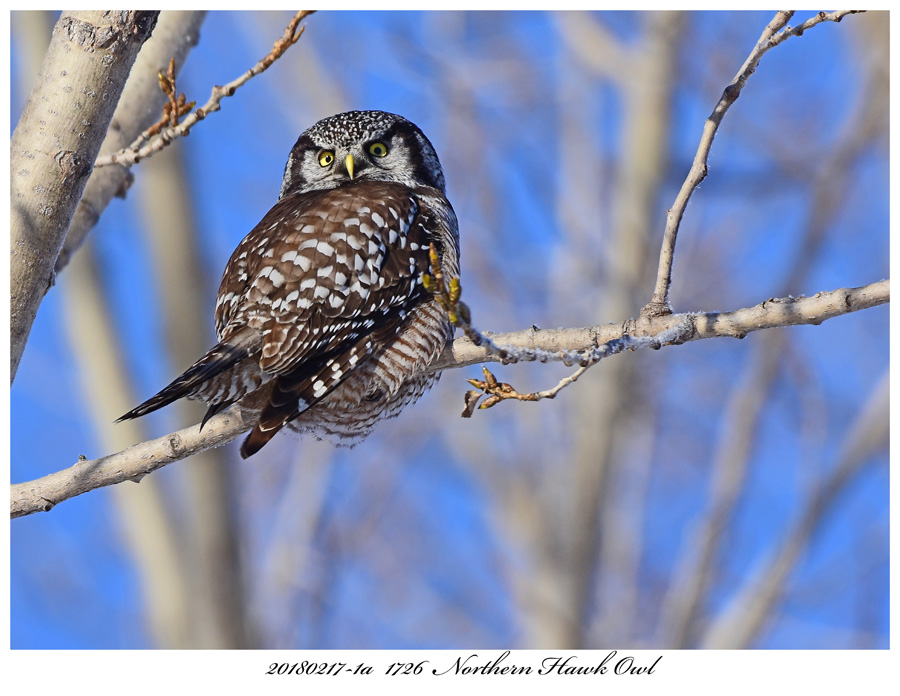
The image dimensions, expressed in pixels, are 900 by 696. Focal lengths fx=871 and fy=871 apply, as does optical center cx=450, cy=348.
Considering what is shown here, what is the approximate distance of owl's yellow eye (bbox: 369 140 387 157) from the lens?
16.3ft

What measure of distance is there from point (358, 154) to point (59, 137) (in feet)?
7.01

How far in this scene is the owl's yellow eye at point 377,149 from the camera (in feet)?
16.3

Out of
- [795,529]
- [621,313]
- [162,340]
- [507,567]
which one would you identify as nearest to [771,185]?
[621,313]

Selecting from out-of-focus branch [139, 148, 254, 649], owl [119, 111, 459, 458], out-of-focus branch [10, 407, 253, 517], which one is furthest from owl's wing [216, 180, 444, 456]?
out-of-focus branch [139, 148, 254, 649]

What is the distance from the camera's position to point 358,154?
4.84 m

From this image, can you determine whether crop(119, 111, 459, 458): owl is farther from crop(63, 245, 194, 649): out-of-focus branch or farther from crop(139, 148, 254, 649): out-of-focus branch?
crop(63, 245, 194, 649): out-of-focus branch

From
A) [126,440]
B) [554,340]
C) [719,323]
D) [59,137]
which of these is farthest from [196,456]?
[719,323]

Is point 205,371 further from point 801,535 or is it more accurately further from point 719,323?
point 801,535

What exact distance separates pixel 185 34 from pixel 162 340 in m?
3.21

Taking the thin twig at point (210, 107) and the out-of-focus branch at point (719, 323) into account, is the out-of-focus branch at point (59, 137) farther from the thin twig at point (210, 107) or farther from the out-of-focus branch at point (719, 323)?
the out-of-focus branch at point (719, 323)

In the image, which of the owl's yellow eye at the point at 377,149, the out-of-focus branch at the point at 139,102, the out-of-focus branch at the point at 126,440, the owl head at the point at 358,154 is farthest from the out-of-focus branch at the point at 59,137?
the out-of-focus branch at the point at 126,440

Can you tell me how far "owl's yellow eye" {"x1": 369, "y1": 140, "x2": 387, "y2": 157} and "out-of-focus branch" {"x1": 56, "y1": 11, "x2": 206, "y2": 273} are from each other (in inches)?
45.5

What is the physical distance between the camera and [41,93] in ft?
9.60

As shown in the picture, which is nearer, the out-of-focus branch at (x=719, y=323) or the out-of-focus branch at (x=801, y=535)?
the out-of-focus branch at (x=719, y=323)
